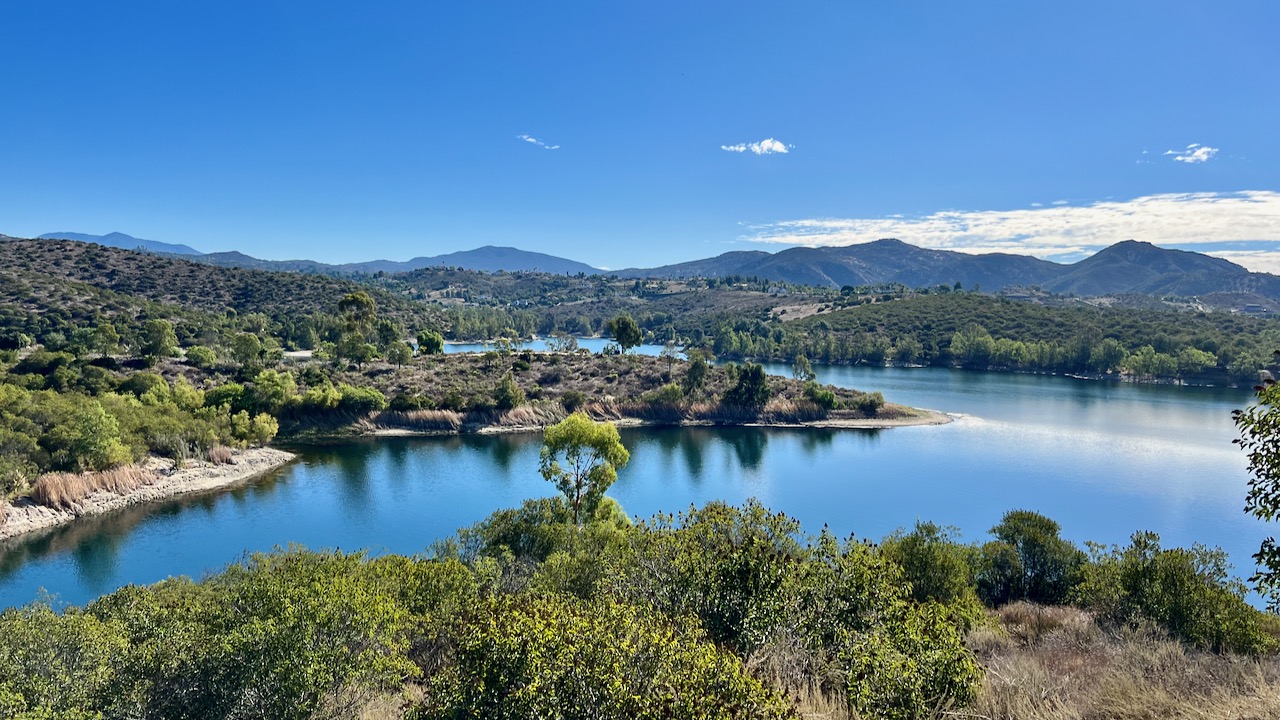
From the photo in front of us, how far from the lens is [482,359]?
92875 millimetres

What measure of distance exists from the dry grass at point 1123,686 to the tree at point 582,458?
20.9m

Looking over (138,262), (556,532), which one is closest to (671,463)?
(556,532)

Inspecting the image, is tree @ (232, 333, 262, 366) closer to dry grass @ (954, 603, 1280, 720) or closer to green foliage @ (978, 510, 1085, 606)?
green foliage @ (978, 510, 1085, 606)

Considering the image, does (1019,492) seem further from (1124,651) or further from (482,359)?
(482,359)

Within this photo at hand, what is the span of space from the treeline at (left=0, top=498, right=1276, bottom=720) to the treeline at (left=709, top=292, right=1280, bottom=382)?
122m

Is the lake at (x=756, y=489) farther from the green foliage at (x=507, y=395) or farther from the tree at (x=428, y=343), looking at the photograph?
the tree at (x=428, y=343)

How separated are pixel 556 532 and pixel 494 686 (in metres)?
20.3

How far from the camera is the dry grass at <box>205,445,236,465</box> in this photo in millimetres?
53250

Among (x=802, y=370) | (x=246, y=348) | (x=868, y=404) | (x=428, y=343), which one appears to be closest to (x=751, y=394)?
→ (x=868, y=404)

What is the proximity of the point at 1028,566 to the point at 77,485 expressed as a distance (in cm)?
5441

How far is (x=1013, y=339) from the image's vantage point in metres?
141

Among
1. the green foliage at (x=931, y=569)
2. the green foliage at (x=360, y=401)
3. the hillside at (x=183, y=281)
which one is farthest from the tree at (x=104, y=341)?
the green foliage at (x=931, y=569)

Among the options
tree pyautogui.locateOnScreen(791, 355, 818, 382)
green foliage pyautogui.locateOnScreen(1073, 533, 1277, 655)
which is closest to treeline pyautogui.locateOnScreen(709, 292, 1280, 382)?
tree pyautogui.locateOnScreen(791, 355, 818, 382)

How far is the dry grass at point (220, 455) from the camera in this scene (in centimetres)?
5325
